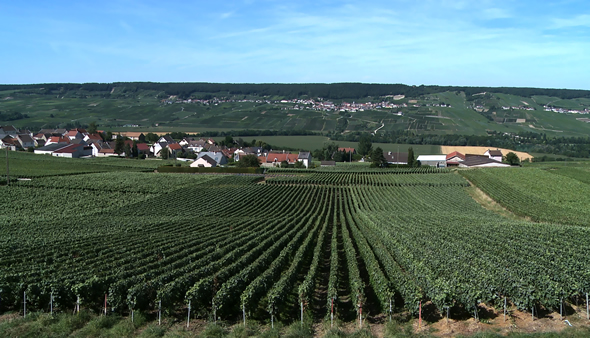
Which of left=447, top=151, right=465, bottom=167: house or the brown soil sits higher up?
the brown soil

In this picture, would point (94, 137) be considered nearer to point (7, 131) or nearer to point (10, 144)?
point (10, 144)

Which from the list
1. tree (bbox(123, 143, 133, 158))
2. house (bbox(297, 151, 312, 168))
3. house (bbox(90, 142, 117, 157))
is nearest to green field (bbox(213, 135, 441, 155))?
house (bbox(297, 151, 312, 168))

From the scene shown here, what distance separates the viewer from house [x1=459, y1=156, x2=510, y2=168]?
9194 centimetres

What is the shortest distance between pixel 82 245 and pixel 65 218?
15.8 m

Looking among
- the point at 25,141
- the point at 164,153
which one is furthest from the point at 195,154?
the point at 25,141

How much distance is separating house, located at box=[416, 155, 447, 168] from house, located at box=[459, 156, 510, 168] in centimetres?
453

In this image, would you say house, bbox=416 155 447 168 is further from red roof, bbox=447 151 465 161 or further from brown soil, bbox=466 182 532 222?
brown soil, bbox=466 182 532 222

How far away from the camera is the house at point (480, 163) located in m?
91.9

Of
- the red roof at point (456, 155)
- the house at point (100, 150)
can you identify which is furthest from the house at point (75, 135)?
the red roof at point (456, 155)

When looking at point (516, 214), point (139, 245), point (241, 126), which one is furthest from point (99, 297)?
point (241, 126)

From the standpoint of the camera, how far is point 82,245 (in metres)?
24.4

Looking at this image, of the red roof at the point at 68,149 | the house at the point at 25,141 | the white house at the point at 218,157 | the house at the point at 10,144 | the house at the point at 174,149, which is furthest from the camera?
the house at the point at 25,141

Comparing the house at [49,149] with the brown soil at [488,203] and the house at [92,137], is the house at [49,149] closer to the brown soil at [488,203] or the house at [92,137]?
the house at [92,137]

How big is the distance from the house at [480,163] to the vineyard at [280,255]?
39.2 meters
